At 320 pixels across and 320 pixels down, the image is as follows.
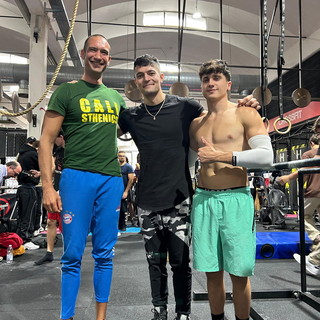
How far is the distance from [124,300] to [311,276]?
6.12 feet

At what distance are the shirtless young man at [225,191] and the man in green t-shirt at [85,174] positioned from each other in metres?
0.45

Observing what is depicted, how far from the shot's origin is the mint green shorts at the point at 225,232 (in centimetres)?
145

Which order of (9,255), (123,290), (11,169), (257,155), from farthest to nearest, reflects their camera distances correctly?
(11,169), (9,255), (123,290), (257,155)

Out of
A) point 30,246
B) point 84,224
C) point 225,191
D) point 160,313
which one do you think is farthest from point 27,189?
point 225,191

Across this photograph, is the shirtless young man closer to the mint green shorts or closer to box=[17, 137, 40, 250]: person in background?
the mint green shorts

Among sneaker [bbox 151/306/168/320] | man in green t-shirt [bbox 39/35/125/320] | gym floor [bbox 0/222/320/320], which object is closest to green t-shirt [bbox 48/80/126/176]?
man in green t-shirt [bbox 39/35/125/320]

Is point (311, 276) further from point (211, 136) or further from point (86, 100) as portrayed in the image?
point (86, 100)

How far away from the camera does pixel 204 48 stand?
10.2 metres

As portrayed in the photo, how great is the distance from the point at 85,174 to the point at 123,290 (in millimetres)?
1377

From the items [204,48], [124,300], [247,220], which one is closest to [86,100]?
[247,220]

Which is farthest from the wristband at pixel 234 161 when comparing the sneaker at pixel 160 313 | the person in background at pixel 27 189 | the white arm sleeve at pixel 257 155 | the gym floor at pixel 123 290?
the person in background at pixel 27 189

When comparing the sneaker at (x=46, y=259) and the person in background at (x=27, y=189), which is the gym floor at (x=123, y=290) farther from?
the person in background at (x=27, y=189)

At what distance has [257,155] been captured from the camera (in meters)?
1.39

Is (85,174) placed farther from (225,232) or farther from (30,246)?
(30,246)
